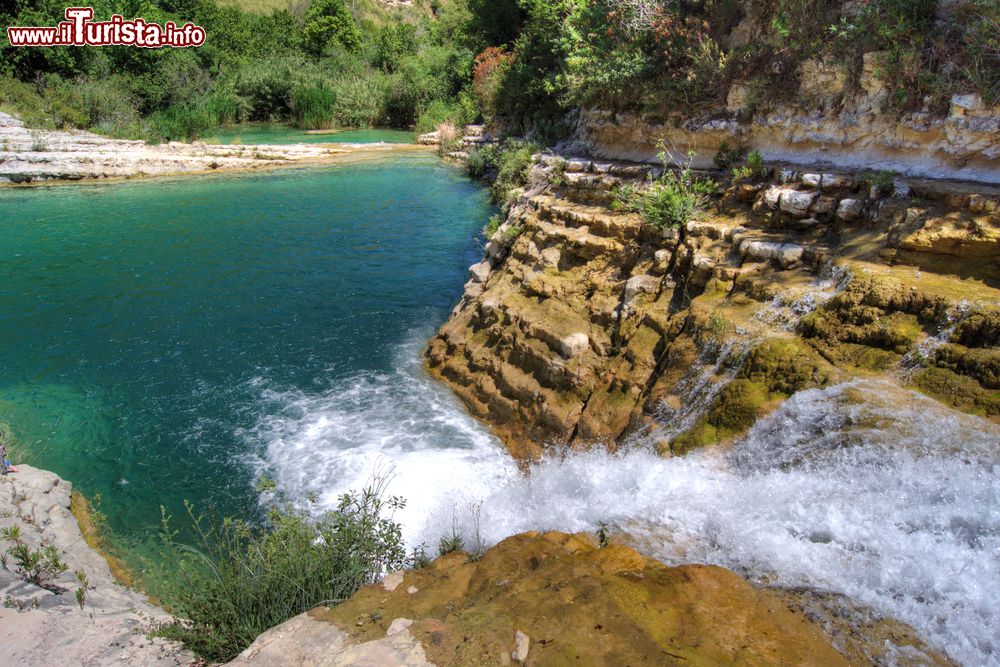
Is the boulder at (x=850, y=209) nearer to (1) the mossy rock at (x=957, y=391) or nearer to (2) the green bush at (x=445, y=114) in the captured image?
(1) the mossy rock at (x=957, y=391)

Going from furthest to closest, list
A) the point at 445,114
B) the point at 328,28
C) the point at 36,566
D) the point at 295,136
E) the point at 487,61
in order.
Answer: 1. the point at 328,28
2. the point at 295,136
3. the point at 445,114
4. the point at 487,61
5. the point at 36,566

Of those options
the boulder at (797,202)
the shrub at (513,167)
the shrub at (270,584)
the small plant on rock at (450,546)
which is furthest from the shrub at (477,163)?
the shrub at (270,584)

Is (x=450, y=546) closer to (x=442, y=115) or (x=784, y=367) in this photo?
(x=784, y=367)

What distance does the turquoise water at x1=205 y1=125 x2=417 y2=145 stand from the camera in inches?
1227

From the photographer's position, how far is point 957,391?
15.2 ft

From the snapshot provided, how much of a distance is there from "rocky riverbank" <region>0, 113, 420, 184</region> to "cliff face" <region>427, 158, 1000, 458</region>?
1906 cm

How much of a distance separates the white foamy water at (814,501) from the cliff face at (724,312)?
0.37 m

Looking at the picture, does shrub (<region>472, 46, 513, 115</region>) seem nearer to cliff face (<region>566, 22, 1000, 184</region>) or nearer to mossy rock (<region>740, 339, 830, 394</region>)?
cliff face (<region>566, 22, 1000, 184</region>)

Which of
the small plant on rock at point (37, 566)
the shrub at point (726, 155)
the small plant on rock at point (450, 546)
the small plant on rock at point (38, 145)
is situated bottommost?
the small plant on rock at point (37, 566)

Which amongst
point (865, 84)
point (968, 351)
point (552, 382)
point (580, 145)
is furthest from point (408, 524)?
point (580, 145)

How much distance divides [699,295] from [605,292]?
60.2 inches

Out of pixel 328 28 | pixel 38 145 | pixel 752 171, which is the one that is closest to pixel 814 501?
pixel 752 171

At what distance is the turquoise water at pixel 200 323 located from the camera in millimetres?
7332

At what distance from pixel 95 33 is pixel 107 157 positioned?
1506 centimetres
